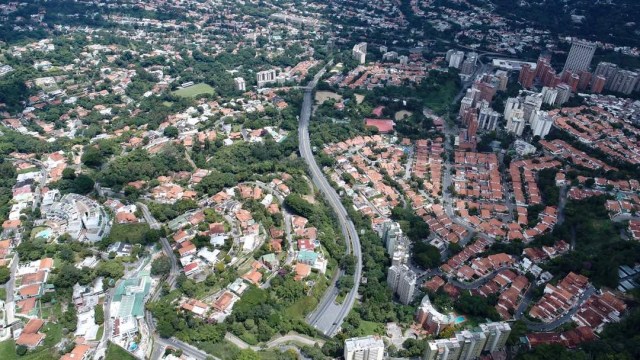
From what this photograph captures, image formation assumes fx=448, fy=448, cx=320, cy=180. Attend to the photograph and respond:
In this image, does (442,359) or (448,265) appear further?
(448,265)

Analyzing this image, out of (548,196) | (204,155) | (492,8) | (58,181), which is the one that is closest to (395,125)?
(548,196)

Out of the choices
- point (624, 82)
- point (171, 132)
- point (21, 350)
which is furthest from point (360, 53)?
point (21, 350)

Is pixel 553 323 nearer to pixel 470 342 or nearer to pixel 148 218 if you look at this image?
pixel 470 342

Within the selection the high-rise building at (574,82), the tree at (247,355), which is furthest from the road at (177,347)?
Result: the high-rise building at (574,82)

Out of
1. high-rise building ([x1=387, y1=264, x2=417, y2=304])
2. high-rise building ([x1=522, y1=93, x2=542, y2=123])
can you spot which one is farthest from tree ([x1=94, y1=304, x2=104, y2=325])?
high-rise building ([x1=522, y1=93, x2=542, y2=123])

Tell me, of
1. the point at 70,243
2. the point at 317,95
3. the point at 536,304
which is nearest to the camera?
the point at 536,304

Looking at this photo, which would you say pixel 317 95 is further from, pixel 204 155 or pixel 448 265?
pixel 448 265

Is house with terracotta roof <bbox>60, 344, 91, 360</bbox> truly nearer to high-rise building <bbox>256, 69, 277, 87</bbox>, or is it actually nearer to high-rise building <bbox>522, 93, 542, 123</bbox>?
high-rise building <bbox>256, 69, 277, 87</bbox>
